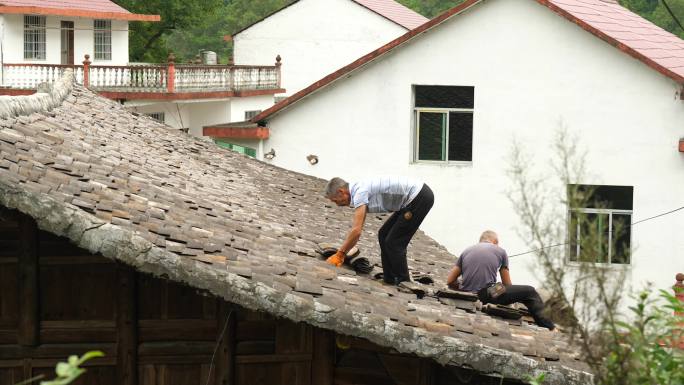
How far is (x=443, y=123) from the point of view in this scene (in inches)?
926

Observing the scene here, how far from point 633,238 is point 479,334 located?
13378 millimetres

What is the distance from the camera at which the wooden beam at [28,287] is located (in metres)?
9.36

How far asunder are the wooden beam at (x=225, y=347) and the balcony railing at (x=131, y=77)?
90.6ft

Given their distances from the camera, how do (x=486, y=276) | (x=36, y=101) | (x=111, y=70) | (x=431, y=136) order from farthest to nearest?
(x=111, y=70) → (x=431, y=136) → (x=486, y=276) → (x=36, y=101)

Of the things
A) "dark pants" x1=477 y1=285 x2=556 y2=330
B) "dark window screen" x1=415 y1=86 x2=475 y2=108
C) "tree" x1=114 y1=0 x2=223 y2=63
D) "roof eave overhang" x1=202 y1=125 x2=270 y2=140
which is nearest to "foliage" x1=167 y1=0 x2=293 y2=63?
"tree" x1=114 y1=0 x2=223 y2=63

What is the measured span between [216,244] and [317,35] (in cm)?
4170

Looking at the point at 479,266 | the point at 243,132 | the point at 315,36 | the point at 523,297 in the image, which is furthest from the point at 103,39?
the point at 523,297

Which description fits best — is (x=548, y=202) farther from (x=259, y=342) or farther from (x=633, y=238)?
(x=259, y=342)

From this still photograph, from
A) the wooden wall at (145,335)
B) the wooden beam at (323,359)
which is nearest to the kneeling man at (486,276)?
the wooden wall at (145,335)

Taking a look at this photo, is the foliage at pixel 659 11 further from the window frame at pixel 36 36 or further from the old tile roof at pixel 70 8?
the window frame at pixel 36 36

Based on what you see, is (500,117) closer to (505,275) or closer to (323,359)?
(505,275)

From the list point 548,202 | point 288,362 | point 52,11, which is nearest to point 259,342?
point 288,362

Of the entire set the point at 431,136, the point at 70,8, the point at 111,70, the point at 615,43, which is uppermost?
the point at 70,8

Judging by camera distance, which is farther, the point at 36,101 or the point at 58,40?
the point at 58,40
